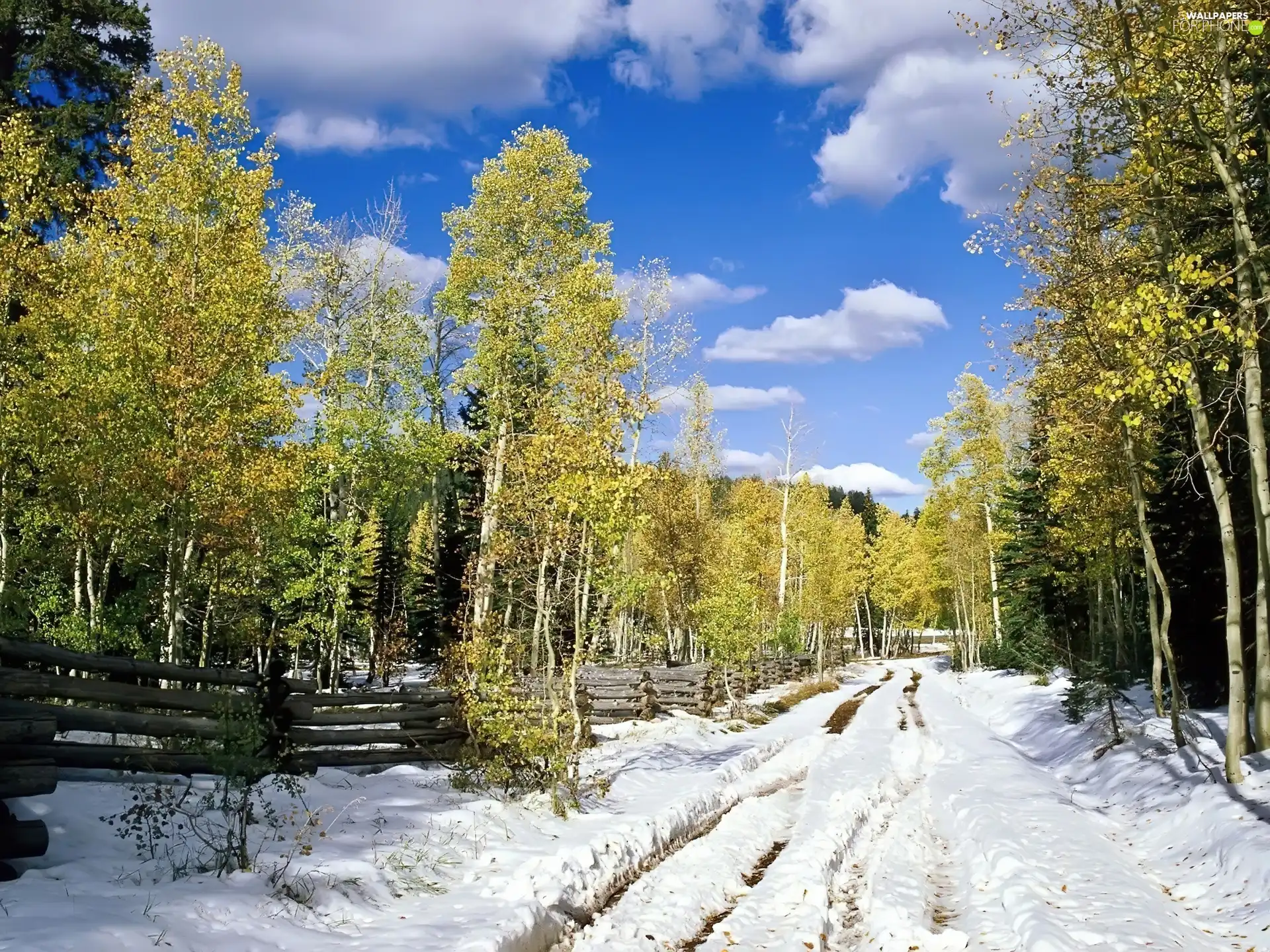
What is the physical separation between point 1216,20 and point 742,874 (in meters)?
11.4

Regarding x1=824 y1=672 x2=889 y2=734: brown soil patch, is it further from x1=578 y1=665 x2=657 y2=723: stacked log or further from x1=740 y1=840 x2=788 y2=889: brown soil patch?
x1=740 y1=840 x2=788 y2=889: brown soil patch

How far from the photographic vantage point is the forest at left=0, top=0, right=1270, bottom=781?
35.9ft

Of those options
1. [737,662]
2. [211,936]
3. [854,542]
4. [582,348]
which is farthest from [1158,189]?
[854,542]

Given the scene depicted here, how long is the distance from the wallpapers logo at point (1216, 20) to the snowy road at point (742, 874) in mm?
8767

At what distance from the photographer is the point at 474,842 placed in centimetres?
859

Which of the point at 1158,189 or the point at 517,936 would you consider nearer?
the point at 517,936

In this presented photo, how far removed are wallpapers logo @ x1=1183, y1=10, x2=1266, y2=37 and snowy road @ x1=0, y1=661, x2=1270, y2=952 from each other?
877 centimetres

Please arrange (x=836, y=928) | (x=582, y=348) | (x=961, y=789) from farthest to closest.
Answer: (x=582, y=348), (x=961, y=789), (x=836, y=928)

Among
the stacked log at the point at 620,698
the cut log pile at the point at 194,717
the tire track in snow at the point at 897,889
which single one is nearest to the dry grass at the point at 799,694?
the stacked log at the point at 620,698

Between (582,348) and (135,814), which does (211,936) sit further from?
(582,348)

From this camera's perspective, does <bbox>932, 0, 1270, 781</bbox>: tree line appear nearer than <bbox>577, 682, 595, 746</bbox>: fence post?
Yes

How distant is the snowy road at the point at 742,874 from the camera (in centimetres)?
595

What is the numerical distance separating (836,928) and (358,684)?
2613 cm

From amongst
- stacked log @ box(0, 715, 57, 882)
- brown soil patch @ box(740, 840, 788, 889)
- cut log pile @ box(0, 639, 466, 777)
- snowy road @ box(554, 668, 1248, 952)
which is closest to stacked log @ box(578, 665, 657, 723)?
snowy road @ box(554, 668, 1248, 952)
